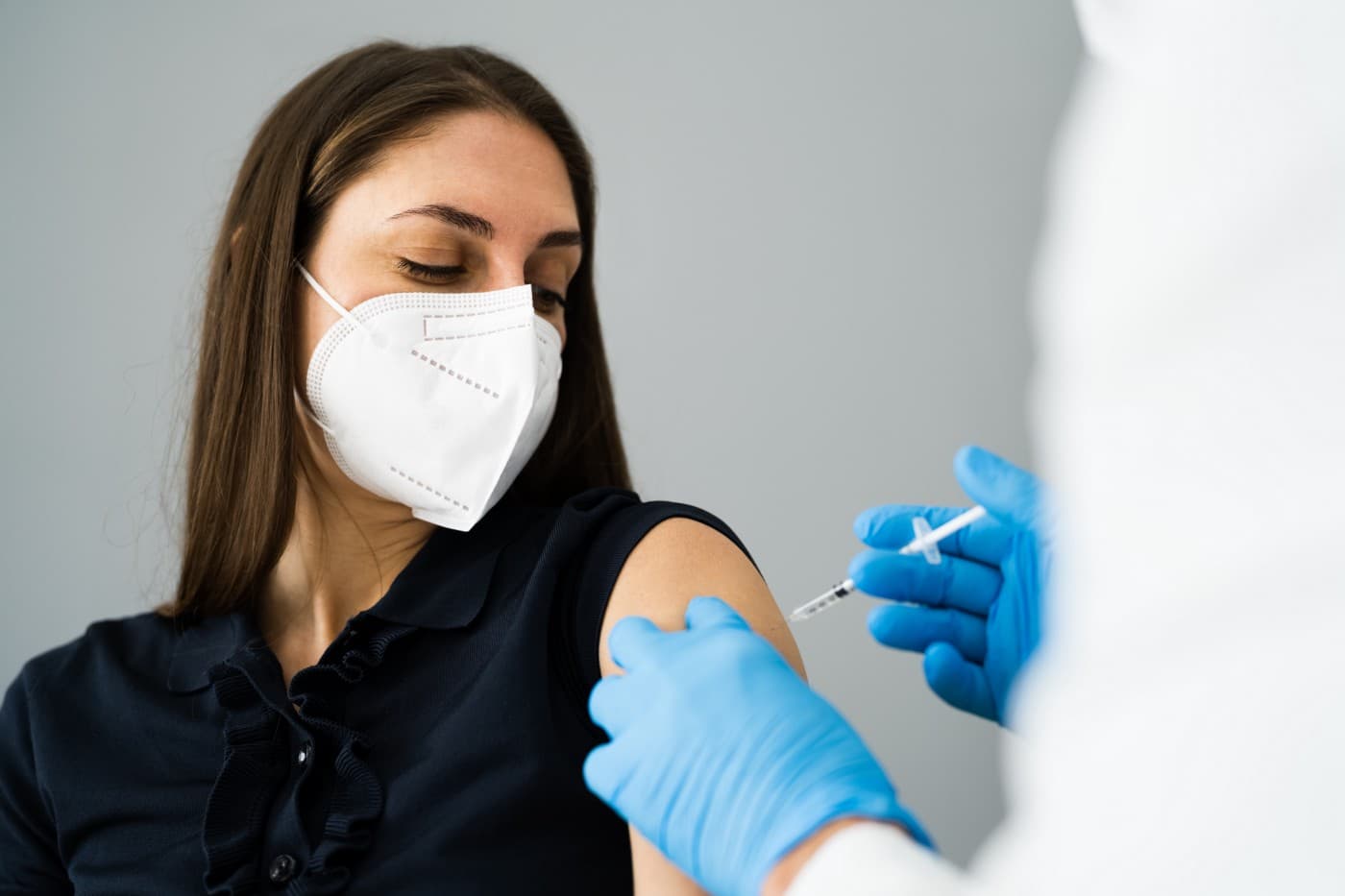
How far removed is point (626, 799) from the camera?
832mm

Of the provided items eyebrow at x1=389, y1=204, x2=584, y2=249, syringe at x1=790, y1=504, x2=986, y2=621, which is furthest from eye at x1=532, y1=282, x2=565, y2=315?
syringe at x1=790, y1=504, x2=986, y2=621

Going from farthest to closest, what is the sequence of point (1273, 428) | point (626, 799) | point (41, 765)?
point (41, 765) → point (626, 799) → point (1273, 428)

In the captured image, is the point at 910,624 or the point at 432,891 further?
the point at 910,624

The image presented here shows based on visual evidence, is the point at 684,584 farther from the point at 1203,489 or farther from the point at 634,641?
the point at 1203,489

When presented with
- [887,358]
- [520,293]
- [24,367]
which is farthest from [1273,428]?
[24,367]

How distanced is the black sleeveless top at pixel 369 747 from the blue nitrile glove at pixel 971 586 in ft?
0.79

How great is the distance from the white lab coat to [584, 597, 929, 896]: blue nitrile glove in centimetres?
19

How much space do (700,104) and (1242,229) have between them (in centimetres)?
207

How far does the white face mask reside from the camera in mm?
1301

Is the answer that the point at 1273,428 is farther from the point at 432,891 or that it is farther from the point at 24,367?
the point at 24,367

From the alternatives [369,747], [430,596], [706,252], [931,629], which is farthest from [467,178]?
[706,252]

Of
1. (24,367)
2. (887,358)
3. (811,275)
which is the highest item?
(811,275)

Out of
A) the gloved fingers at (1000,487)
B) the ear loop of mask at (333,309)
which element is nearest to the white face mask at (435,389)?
the ear loop of mask at (333,309)

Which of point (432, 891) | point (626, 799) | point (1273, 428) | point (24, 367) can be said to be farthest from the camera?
point (24, 367)
